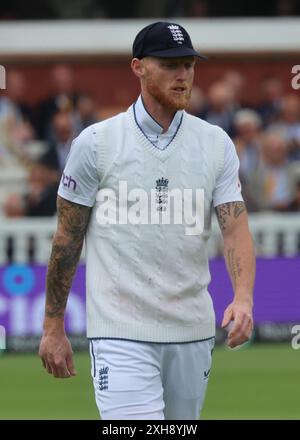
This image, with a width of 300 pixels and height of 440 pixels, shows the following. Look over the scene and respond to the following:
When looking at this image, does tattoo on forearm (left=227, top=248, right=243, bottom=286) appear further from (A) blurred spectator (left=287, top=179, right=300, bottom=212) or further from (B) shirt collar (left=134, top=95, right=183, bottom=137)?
(A) blurred spectator (left=287, top=179, right=300, bottom=212)

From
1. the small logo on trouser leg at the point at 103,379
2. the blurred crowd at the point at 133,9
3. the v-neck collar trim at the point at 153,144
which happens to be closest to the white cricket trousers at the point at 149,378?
the small logo on trouser leg at the point at 103,379

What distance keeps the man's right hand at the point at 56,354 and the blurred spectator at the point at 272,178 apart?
9.70 metres

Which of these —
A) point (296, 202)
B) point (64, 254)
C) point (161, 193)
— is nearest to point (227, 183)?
point (161, 193)

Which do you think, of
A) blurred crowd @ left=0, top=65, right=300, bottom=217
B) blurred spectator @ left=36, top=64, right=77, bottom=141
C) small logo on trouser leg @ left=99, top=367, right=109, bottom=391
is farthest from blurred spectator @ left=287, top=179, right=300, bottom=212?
small logo on trouser leg @ left=99, top=367, right=109, bottom=391

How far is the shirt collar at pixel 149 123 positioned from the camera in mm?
6711

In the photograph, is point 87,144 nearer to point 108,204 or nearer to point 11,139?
point 108,204

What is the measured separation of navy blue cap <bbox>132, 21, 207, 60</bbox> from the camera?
657 centimetres

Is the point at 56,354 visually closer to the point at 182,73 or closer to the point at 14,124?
the point at 182,73

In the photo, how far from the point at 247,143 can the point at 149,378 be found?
409 inches

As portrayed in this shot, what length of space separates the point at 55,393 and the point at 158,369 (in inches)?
231

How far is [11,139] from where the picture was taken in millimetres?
17391

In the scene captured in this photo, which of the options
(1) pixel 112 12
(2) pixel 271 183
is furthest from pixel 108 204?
(1) pixel 112 12

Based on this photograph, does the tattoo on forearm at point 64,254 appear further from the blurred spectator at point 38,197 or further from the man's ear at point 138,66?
the blurred spectator at point 38,197

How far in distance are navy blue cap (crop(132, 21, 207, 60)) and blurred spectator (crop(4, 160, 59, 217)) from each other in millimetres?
9186
